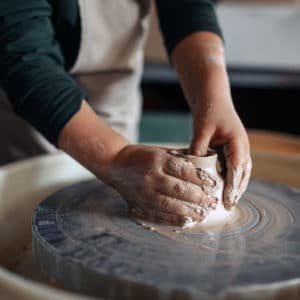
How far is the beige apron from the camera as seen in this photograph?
1.31 m

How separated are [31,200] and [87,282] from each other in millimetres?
435

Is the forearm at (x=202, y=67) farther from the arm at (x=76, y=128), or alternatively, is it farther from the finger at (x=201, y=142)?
the arm at (x=76, y=128)

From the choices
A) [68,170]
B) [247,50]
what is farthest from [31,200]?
[247,50]

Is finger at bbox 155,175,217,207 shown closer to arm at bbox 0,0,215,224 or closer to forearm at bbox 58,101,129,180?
arm at bbox 0,0,215,224

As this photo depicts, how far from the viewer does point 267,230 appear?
0.90 metres

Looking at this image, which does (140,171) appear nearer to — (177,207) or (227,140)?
(177,207)

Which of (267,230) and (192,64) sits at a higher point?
(192,64)

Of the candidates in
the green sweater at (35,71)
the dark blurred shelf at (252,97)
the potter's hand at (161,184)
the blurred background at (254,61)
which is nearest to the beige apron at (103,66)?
the green sweater at (35,71)

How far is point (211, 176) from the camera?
34.9 inches

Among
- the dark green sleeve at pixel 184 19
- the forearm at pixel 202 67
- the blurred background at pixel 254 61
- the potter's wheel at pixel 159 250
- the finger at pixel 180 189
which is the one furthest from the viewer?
the blurred background at pixel 254 61

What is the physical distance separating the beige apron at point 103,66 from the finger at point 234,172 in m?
0.51

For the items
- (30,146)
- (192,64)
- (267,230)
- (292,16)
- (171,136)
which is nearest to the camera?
(267,230)

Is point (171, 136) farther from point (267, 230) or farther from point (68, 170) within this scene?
point (267, 230)

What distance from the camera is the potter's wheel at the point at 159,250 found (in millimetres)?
720
